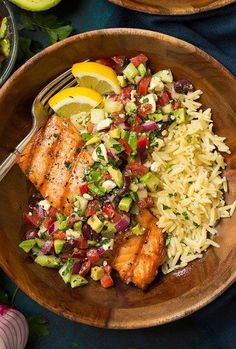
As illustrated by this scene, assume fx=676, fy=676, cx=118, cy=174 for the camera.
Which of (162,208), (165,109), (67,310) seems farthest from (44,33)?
(67,310)

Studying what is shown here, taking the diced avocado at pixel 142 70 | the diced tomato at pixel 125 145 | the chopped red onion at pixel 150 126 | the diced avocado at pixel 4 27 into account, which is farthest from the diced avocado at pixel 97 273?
the diced avocado at pixel 4 27

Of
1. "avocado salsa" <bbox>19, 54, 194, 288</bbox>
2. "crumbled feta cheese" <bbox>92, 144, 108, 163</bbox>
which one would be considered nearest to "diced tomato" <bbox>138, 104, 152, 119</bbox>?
"avocado salsa" <bbox>19, 54, 194, 288</bbox>

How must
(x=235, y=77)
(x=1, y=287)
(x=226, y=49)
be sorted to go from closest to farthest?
1. (x=235, y=77)
2. (x=226, y=49)
3. (x=1, y=287)

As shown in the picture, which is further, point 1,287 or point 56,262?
point 1,287

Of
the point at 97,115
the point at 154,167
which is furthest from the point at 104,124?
the point at 154,167

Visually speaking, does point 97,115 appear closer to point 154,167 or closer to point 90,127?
point 90,127

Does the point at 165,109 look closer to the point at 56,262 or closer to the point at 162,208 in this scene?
the point at 162,208
